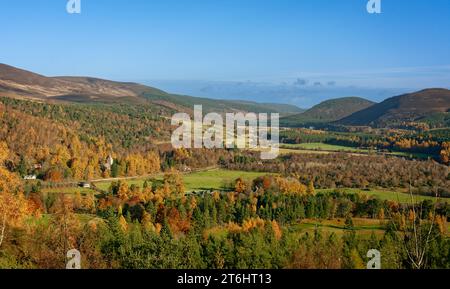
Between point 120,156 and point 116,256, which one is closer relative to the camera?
point 116,256

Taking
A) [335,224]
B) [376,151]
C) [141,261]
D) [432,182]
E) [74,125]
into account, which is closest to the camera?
[141,261]

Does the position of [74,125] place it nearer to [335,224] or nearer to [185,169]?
[185,169]

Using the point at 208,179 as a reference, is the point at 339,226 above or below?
below

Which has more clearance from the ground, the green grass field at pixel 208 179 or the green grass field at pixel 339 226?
the green grass field at pixel 208 179

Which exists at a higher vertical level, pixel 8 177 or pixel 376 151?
pixel 8 177

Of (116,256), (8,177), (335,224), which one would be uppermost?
(8,177)

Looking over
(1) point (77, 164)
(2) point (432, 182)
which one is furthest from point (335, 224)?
(1) point (77, 164)

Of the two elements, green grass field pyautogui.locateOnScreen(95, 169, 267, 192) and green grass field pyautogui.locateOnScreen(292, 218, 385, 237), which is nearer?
green grass field pyautogui.locateOnScreen(292, 218, 385, 237)

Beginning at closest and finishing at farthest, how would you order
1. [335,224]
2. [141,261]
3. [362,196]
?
1. [141,261]
2. [335,224]
3. [362,196]

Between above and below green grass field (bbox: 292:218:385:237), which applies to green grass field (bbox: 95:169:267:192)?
above

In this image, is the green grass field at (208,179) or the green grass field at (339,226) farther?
the green grass field at (208,179)

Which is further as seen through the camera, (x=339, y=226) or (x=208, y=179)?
(x=208, y=179)
